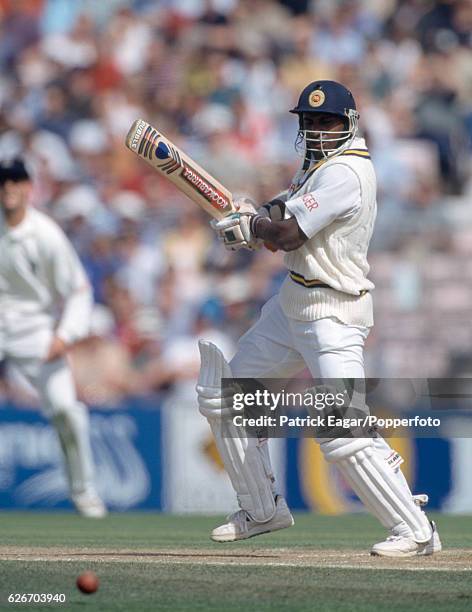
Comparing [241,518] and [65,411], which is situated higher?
[65,411]

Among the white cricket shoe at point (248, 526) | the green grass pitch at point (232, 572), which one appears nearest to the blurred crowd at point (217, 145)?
the green grass pitch at point (232, 572)

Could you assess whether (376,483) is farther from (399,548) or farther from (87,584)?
(87,584)

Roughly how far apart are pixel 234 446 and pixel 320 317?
2.36 feet

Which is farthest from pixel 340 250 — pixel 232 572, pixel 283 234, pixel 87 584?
pixel 87 584

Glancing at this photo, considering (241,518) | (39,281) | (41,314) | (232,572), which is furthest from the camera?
(41,314)

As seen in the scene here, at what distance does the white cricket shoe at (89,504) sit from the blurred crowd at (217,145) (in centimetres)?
172

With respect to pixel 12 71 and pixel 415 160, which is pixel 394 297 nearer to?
pixel 415 160

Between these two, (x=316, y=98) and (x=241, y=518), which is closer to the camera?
(x=316, y=98)

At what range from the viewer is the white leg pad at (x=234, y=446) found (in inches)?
233

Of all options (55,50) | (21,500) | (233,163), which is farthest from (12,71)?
(21,500)

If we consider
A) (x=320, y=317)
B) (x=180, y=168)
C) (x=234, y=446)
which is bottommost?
(x=234, y=446)

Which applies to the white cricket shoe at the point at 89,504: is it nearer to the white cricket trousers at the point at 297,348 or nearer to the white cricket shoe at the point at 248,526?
the white cricket shoe at the point at 248,526

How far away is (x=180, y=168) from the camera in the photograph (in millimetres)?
6133

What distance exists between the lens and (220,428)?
5.95 metres
